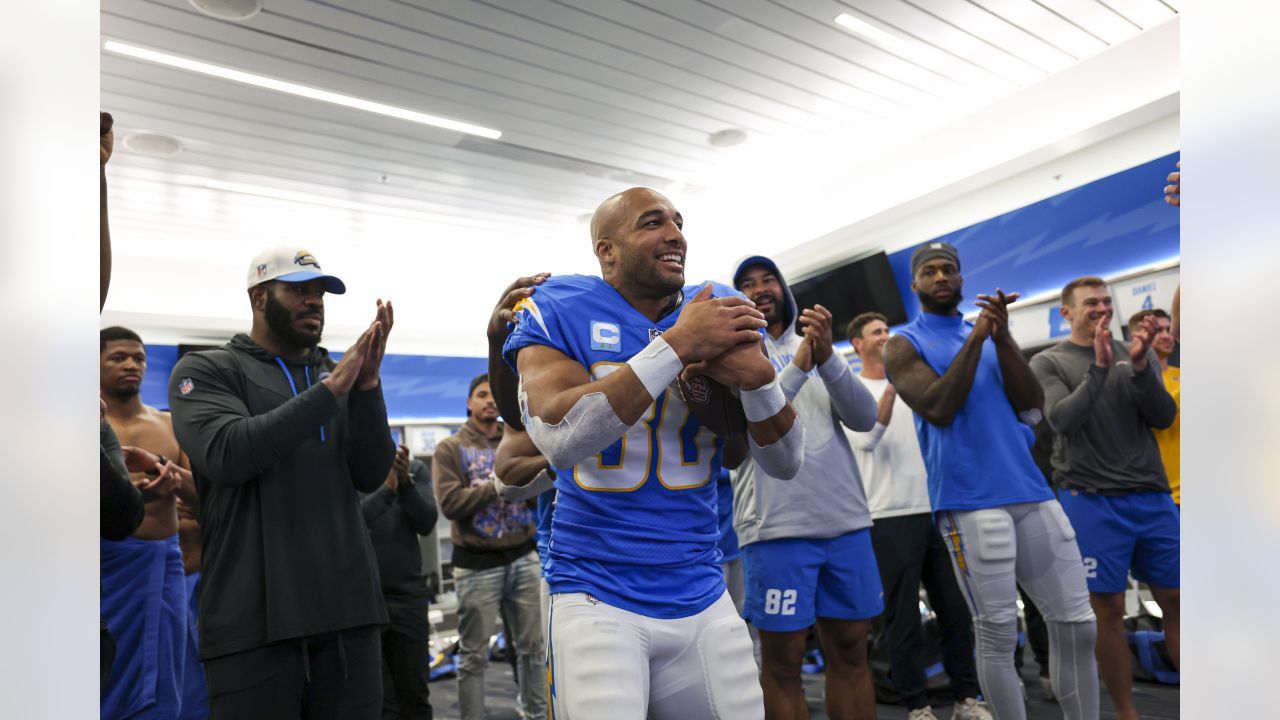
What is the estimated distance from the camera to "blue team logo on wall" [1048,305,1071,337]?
7223mm

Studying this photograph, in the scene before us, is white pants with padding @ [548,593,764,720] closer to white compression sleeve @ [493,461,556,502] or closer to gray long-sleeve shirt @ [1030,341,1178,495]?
white compression sleeve @ [493,461,556,502]

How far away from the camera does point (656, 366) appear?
181cm

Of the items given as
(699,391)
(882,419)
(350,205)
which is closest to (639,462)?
(699,391)

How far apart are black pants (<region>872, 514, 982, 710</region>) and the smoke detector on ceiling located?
4625 mm

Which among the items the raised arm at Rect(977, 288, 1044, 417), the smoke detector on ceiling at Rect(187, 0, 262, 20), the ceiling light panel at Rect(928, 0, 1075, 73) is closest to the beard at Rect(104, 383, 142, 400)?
the smoke detector on ceiling at Rect(187, 0, 262, 20)

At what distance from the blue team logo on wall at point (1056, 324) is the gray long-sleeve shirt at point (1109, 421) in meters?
2.83

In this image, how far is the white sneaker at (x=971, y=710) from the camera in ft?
14.6

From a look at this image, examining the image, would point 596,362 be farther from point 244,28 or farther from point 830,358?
point 244,28

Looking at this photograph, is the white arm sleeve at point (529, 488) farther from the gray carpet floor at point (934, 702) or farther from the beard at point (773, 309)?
the gray carpet floor at point (934, 702)

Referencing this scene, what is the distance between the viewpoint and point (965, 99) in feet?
23.5

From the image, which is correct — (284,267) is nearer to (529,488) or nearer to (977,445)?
(529,488)
